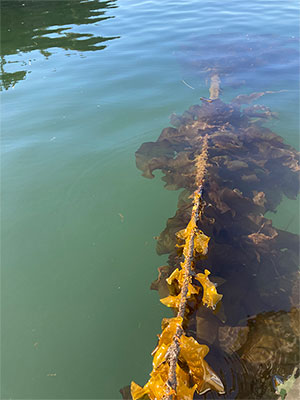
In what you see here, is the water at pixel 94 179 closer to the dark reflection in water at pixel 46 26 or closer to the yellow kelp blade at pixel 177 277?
the dark reflection in water at pixel 46 26

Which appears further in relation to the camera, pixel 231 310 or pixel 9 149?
pixel 9 149

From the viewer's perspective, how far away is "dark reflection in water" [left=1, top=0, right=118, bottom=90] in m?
7.73

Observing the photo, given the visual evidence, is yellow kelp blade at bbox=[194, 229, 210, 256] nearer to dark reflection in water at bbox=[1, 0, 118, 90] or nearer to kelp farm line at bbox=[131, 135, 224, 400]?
kelp farm line at bbox=[131, 135, 224, 400]

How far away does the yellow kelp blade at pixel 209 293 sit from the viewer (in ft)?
A: 6.56

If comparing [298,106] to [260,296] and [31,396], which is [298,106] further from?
[31,396]

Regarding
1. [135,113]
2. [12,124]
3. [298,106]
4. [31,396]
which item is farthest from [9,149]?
[298,106]

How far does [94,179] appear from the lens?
3.83 meters

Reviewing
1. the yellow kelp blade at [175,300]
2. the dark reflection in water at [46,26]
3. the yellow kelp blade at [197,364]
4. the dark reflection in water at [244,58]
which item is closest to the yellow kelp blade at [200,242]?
the yellow kelp blade at [175,300]

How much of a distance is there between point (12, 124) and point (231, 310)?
4.68m

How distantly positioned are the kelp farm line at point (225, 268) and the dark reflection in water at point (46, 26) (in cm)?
494

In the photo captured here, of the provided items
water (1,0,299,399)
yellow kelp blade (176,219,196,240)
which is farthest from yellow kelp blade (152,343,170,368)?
yellow kelp blade (176,219,196,240)

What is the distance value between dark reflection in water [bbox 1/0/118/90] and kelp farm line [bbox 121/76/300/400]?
4939 millimetres

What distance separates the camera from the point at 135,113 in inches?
198

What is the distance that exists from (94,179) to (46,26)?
8267 millimetres
